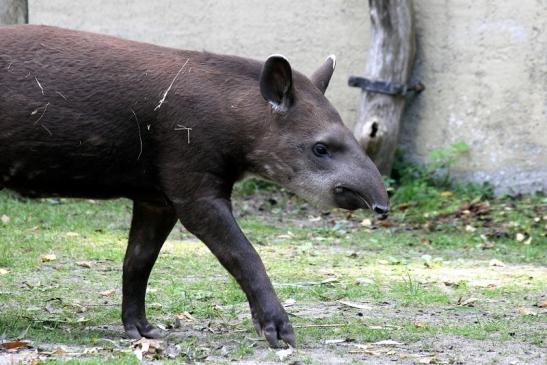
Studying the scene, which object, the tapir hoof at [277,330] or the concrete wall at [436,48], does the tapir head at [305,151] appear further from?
the concrete wall at [436,48]

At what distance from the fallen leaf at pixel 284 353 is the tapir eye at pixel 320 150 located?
106 centimetres

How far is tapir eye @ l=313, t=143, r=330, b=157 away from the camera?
6.09 metres

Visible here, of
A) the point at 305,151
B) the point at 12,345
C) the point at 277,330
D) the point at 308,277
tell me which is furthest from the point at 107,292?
the point at 305,151

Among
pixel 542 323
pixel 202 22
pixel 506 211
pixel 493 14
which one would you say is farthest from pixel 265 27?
pixel 542 323

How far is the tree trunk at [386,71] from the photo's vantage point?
40.4 ft

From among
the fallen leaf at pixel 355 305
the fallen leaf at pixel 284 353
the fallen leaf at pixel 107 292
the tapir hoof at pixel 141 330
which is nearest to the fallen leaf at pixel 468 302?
the fallen leaf at pixel 355 305

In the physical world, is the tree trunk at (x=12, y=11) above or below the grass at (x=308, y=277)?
above

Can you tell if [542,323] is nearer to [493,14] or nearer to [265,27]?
[493,14]

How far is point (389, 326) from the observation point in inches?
264

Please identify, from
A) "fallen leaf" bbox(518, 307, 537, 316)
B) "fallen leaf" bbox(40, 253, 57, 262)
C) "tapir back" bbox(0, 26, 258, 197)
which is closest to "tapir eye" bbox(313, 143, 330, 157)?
"tapir back" bbox(0, 26, 258, 197)

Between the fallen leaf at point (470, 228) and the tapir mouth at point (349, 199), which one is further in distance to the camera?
the fallen leaf at point (470, 228)

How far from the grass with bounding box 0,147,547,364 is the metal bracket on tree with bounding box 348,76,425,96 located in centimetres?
97

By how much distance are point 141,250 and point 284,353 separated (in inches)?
51.7

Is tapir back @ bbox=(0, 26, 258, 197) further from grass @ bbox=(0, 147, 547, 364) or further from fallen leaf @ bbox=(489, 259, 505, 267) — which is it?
fallen leaf @ bbox=(489, 259, 505, 267)
